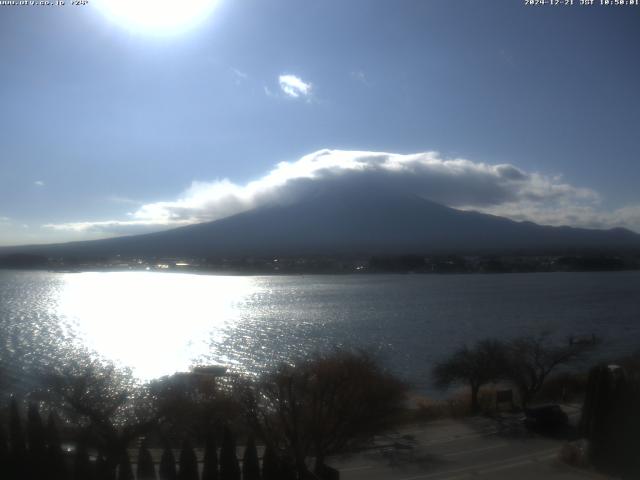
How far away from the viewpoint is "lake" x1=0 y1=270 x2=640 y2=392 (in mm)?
15984

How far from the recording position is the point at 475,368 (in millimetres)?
→ 10914

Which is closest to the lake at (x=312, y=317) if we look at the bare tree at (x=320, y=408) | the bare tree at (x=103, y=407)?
the bare tree at (x=103, y=407)

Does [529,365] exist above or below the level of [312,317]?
above

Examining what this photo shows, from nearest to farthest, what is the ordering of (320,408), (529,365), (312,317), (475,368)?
(320,408) < (529,365) < (475,368) < (312,317)

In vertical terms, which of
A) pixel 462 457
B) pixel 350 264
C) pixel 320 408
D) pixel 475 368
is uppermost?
pixel 350 264

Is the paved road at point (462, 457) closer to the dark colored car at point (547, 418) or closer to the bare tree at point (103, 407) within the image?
the dark colored car at point (547, 418)

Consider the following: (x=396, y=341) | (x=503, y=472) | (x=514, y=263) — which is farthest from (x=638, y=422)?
(x=514, y=263)

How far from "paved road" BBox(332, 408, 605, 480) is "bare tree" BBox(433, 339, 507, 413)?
7.31 feet

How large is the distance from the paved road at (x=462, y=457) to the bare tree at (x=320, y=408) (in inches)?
14.8

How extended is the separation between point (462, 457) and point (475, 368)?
422cm

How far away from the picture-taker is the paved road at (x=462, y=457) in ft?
20.2

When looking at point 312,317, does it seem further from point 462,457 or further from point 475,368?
point 462,457

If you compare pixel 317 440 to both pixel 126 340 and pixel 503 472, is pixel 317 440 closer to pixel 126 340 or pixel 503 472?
pixel 503 472

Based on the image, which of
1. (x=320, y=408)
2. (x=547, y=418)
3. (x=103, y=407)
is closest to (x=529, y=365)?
(x=547, y=418)
